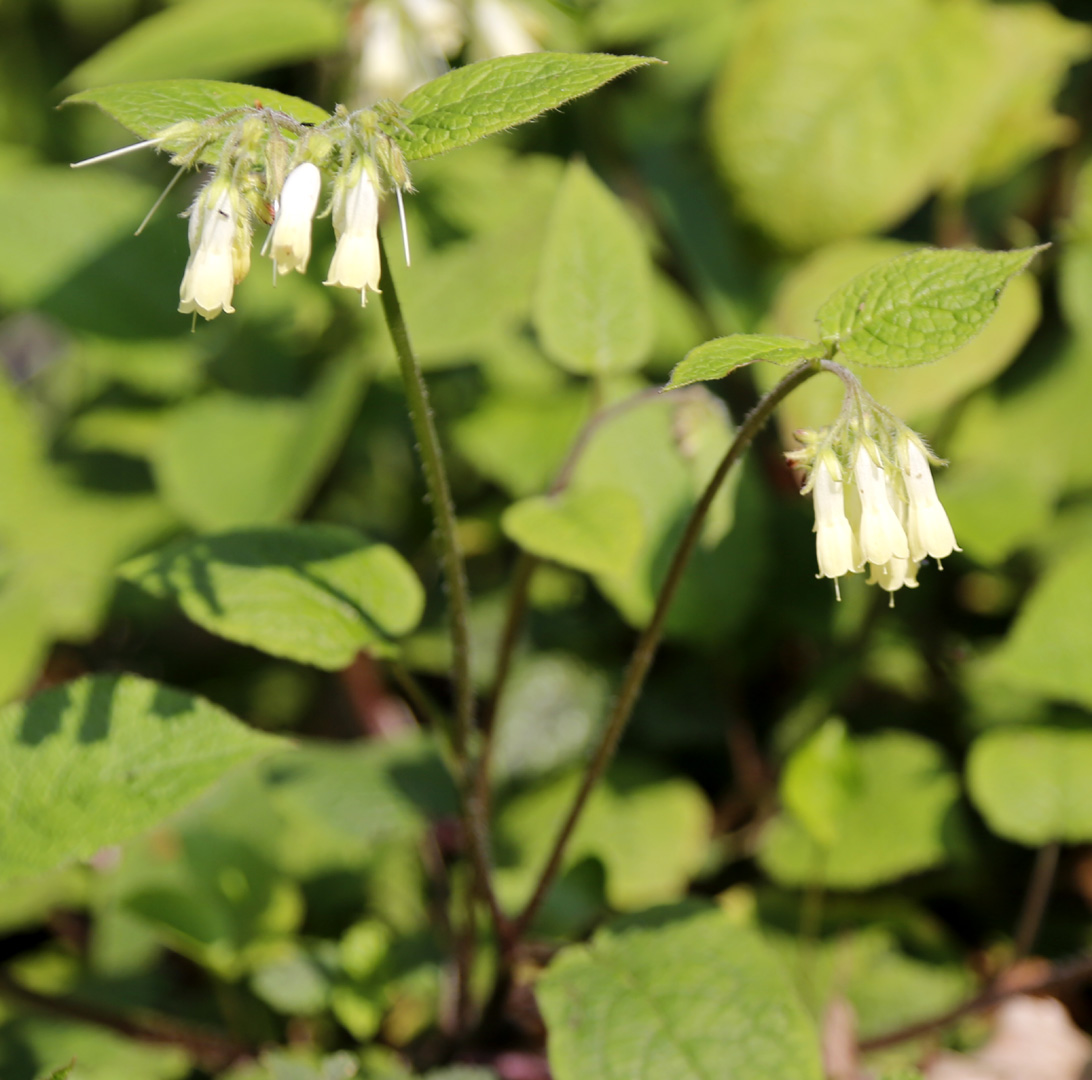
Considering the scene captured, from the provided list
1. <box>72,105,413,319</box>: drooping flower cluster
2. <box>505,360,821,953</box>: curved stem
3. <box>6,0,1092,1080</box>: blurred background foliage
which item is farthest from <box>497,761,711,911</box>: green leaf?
<box>72,105,413,319</box>: drooping flower cluster

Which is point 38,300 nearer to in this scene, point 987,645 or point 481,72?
point 481,72

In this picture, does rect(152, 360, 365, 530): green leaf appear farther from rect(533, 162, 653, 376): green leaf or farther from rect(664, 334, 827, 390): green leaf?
rect(664, 334, 827, 390): green leaf

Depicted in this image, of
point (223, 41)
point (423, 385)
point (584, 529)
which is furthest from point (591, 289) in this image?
point (223, 41)

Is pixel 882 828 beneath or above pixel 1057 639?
beneath

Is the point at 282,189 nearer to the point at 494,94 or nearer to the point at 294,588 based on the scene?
the point at 494,94

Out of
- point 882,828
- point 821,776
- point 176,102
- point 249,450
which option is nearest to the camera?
point 176,102

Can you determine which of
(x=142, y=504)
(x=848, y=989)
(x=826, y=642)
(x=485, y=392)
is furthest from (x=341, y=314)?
(x=848, y=989)
